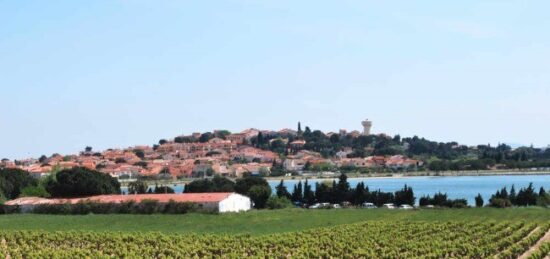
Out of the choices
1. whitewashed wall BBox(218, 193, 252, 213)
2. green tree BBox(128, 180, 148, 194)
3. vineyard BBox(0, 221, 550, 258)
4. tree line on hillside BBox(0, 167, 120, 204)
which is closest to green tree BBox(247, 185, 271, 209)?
whitewashed wall BBox(218, 193, 252, 213)

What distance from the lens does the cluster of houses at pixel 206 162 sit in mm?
140138

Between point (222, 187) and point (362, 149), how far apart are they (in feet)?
408

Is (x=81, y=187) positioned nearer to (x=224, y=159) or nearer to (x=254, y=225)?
(x=254, y=225)

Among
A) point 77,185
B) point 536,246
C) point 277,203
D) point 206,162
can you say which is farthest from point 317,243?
point 206,162

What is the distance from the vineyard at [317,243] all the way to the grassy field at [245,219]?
147 inches

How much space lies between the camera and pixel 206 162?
14788 centimetres

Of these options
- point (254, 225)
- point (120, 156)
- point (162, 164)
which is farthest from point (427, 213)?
point (120, 156)

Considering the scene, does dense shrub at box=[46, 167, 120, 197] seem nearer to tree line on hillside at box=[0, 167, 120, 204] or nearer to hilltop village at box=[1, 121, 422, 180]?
tree line on hillside at box=[0, 167, 120, 204]

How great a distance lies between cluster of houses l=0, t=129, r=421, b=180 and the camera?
140 m

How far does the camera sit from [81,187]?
6209 centimetres

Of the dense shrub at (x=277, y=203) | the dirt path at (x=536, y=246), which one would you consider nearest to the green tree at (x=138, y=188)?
the dense shrub at (x=277, y=203)

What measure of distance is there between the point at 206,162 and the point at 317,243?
117 m

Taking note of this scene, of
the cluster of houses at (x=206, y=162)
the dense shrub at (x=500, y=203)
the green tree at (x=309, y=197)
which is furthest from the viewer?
the cluster of houses at (x=206, y=162)

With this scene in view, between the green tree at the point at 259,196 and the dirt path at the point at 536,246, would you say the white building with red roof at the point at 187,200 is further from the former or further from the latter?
the dirt path at the point at 536,246
